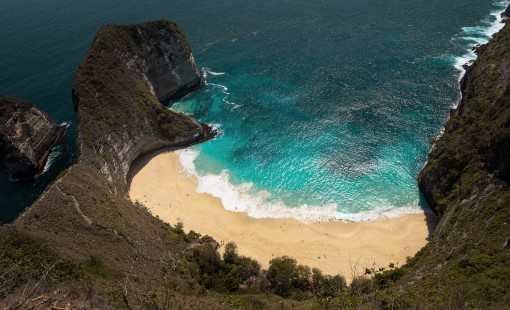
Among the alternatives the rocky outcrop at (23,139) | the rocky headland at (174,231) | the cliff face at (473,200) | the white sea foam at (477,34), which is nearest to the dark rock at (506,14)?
the white sea foam at (477,34)

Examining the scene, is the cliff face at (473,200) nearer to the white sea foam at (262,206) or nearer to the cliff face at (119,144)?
the white sea foam at (262,206)

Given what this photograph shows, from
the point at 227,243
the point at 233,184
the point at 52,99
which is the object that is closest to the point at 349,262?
the point at 227,243

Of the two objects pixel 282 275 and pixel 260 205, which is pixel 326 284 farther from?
pixel 260 205

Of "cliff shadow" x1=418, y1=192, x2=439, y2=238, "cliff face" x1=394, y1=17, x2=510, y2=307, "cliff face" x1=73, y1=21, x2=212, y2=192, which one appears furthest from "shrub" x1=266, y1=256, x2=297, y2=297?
"cliff face" x1=73, y1=21, x2=212, y2=192

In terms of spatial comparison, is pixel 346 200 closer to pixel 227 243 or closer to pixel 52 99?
pixel 227 243

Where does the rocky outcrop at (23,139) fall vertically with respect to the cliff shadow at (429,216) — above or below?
above

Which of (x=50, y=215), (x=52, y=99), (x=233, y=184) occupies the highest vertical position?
(x=50, y=215)
